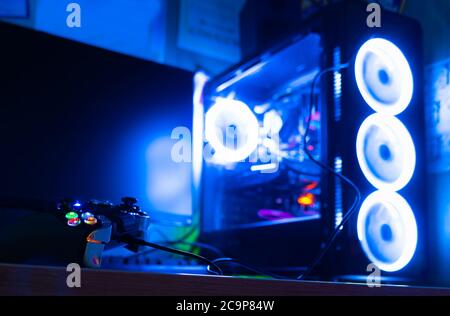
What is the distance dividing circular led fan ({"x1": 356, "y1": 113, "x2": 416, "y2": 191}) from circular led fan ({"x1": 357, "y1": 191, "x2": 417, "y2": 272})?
0.09 ft

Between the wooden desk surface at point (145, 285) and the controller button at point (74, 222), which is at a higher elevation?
the controller button at point (74, 222)

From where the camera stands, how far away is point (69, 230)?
1.86 ft

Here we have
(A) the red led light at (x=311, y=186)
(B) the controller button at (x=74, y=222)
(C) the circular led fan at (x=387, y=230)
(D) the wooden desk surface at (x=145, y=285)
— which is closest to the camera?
(D) the wooden desk surface at (x=145, y=285)

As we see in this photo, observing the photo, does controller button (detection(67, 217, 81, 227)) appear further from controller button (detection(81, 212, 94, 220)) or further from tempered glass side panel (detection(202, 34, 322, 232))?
tempered glass side panel (detection(202, 34, 322, 232))

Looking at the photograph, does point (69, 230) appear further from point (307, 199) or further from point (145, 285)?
point (307, 199)

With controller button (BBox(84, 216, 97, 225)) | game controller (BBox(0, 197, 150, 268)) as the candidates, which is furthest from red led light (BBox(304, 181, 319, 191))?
controller button (BBox(84, 216, 97, 225))

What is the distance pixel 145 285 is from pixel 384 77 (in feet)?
2.07

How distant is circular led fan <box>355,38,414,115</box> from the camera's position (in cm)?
83

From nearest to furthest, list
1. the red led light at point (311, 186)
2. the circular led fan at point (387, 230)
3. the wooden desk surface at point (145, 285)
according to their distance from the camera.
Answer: the wooden desk surface at point (145, 285) → the circular led fan at point (387, 230) → the red led light at point (311, 186)

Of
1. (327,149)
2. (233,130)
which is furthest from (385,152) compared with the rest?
(233,130)

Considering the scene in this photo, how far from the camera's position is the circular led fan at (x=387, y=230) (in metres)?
0.77

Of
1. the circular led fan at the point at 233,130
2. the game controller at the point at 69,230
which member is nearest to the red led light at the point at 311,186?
the circular led fan at the point at 233,130

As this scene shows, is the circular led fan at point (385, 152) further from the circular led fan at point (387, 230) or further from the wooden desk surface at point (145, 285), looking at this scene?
the wooden desk surface at point (145, 285)
